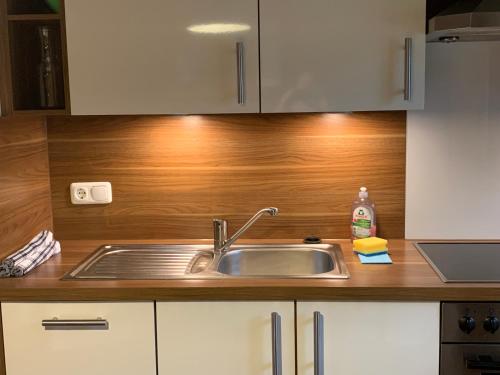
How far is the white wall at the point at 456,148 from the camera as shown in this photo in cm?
227

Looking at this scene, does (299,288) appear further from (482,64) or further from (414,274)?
(482,64)

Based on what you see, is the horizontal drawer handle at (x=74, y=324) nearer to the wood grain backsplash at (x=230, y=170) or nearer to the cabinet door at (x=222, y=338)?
the cabinet door at (x=222, y=338)

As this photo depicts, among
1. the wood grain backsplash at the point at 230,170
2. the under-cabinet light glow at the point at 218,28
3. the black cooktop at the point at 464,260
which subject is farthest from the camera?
the wood grain backsplash at the point at 230,170


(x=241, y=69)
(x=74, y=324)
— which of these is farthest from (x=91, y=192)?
(x=241, y=69)

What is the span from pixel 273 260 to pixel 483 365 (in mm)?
830

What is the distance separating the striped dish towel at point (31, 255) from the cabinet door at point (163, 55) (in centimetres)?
54

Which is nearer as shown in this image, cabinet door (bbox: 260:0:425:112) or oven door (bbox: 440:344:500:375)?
oven door (bbox: 440:344:500:375)

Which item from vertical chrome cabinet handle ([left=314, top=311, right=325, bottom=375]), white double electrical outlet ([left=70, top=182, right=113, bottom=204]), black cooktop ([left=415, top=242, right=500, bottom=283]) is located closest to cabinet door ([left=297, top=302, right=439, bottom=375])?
vertical chrome cabinet handle ([left=314, top=311, right=325, bottom=375])

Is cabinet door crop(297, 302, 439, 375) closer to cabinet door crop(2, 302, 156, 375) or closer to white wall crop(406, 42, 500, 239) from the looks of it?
cabinet door crop(2, 302, 156, 375)

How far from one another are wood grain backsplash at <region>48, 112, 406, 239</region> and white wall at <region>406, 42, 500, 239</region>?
68mm

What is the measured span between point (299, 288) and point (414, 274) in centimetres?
38

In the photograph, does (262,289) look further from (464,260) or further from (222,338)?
(464,260)

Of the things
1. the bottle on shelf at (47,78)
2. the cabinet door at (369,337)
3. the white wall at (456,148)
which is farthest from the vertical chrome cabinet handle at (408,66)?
the bottle on shelf at (47,78)

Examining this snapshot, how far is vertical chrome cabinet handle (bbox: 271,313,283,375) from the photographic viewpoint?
185 cm
